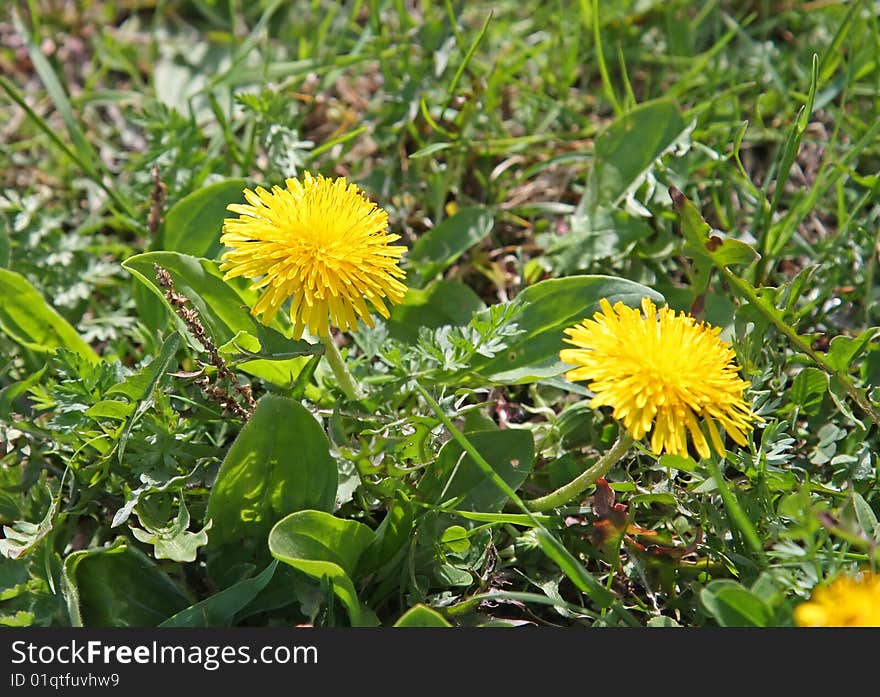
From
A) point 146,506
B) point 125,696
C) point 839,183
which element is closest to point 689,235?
point 839,183

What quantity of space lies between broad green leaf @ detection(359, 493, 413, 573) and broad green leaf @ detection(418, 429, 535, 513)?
0.11 meters

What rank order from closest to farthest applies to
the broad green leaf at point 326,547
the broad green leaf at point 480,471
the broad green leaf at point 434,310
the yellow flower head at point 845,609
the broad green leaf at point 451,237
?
1. the yellow flower head at point 845,609
2. the broad green leaf at point 326,547
3. the broad green leaf at point 480,471
4. the broad green leaf at point 434,310
5. the broad green leaf at point 451,237

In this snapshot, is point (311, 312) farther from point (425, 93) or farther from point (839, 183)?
point (839, 183)

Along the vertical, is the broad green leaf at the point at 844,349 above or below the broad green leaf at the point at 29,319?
below

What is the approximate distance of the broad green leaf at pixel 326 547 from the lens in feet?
5.80

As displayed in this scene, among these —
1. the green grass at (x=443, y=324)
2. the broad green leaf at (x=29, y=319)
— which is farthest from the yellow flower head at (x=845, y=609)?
the broad green leaf at (x=29, y=319)

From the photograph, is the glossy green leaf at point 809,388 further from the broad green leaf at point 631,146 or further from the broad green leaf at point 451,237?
the broad green leaf at point 451,237

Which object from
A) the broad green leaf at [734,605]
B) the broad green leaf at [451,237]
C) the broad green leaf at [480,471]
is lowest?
the broad green leaf at [734,605]

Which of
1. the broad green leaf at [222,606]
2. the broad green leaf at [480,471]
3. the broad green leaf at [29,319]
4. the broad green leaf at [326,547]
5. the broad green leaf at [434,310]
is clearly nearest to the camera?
the broad green leaf at [326,547]

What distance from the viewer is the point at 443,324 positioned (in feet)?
7.96

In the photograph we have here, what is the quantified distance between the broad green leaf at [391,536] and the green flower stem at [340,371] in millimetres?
296

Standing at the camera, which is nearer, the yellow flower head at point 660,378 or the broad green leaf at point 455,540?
the yellow flower head at point 660,378

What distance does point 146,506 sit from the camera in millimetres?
1995


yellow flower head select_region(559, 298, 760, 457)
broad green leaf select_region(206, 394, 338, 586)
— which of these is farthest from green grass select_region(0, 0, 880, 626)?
yellow flower head select_region(559, 298, 760, 457)
